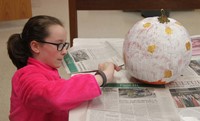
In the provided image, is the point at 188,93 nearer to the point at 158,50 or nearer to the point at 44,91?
the point at 158,50

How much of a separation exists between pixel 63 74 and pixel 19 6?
962 millimetres

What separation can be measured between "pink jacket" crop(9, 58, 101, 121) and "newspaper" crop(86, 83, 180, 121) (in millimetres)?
48

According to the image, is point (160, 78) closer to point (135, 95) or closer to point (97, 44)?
point (135, 95)

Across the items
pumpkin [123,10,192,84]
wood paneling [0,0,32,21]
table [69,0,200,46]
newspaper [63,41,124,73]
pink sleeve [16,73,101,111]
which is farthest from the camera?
wood paneling [0,0,32,21]

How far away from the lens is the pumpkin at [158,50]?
0.84 m

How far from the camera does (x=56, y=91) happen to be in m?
0.74

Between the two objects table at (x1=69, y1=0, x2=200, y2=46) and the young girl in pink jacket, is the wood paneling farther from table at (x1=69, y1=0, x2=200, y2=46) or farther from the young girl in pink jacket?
the young girl in pink jacket

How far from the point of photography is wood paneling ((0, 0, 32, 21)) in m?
2.64

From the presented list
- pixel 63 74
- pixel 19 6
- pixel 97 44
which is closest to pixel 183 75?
pixel 97 44

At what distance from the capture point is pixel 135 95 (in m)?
0.87

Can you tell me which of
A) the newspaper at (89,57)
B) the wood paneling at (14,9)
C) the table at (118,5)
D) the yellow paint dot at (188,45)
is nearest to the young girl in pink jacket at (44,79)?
the newspaper at (89,57)

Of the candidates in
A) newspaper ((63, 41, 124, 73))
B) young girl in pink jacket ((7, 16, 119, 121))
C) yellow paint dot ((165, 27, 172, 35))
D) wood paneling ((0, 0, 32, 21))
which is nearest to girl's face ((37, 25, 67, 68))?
young girl in pink jacket ((7, 16, 119, 121))

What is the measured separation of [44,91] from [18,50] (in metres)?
0.23

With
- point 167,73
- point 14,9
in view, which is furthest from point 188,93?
point 14,9
